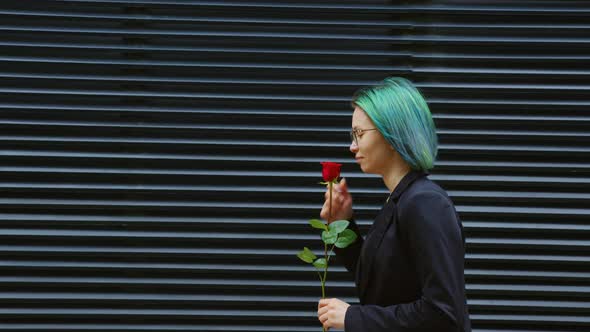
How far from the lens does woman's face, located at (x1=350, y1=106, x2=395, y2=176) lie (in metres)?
2.04

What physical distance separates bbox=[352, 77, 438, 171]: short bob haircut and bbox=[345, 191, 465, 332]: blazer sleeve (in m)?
0.16

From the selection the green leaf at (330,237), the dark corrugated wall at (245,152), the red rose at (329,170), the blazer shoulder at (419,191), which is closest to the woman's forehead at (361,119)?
the red rose at (329,170)

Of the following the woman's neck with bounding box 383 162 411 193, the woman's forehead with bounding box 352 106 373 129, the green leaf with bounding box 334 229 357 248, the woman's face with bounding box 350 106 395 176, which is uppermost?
the woman's forehead with bounding box 352 106 373 129

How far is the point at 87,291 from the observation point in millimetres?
3225

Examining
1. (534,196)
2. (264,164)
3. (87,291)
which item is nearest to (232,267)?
(264,164)

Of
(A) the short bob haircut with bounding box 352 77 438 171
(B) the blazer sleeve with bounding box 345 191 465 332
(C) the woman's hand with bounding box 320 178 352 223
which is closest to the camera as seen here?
(B) the blazer sleeve with bounding box 345 191 465 332

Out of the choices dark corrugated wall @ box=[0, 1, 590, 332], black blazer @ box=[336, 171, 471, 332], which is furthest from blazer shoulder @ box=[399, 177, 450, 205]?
dark corrugated wall @ box=[0, 1, 590, 332]

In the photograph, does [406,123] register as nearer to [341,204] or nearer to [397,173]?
[397,173]

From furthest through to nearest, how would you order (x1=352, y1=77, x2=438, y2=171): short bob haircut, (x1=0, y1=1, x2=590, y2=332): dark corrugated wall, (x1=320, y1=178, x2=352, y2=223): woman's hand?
(x1=0, y1=1, x2=590, y2=332): dark corrugated wall
(x1=320, y1=178, x2=352, y2=223): woman's hand
(x1=352, y1=77, x2=438, y2=171): short bob haircut

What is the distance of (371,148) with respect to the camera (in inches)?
80.9

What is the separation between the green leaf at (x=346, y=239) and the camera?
2.20 metres

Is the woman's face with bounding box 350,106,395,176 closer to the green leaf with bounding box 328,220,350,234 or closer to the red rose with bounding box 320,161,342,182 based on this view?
the red rose with bounding box 320,161,342,182

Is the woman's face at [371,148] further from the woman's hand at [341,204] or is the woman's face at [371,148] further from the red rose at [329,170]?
the woman's hand at [341,204]

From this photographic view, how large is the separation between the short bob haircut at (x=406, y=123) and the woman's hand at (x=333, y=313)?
561 mm
